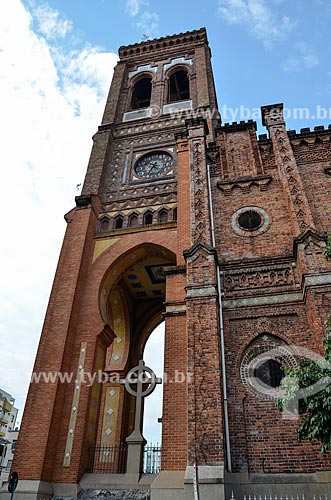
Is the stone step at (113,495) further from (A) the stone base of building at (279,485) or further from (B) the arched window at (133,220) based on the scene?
(B) the arched window at (133,220)

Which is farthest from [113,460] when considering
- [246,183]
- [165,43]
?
[165,43]

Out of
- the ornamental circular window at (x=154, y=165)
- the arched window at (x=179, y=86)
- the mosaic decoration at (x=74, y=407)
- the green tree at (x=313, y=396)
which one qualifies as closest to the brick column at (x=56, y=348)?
the mosaic decoration at (x=74, y=407)

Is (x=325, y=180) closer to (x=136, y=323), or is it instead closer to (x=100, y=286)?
(x=100, y=286)

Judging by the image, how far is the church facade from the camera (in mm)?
9266

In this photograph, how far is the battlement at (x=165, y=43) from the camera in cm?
2612

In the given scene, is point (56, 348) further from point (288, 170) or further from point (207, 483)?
point (288, 170)

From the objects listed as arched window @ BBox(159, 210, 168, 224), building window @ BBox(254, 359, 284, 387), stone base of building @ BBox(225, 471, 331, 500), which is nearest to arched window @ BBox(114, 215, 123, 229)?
arched window @ BBox(159, 210, 168, 224)

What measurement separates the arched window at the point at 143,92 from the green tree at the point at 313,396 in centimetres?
2160

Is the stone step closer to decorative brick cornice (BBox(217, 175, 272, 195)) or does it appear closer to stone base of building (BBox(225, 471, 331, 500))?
stone base of building (BBox(225, 471, 331, 500))

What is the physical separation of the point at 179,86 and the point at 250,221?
16.0 metres

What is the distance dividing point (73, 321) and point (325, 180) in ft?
31.2

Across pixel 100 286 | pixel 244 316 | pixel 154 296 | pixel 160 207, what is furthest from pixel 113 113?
pixel 244 316

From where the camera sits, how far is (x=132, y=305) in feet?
64.3

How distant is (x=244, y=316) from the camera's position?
36.2ft
